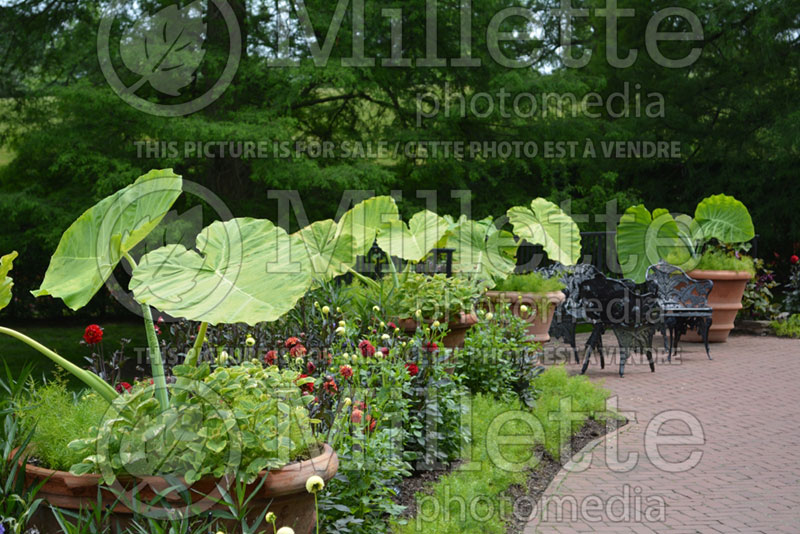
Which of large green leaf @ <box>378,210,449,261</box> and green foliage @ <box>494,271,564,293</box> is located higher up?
large green leaf @ <box>378,210,449,261</box>

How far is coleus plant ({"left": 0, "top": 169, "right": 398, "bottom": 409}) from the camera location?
271 centimetres

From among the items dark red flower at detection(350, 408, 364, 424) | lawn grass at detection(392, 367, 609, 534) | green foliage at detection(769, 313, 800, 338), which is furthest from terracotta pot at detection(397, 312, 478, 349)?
green foliage at detection(769, 313, 800, 338)

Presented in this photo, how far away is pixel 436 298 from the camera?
5453 millimetres

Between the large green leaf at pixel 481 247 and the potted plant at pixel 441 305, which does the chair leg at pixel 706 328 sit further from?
the potted plant at pixel 441 305

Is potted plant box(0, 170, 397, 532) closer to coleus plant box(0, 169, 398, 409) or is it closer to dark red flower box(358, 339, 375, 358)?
coleus plant box(0, 169, 398, 409)

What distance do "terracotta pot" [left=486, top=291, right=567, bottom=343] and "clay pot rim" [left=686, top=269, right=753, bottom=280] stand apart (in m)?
2.57

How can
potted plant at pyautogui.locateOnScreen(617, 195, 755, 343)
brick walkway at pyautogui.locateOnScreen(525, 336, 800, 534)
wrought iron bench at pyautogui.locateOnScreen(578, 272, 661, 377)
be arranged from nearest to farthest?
brick walkway at pyautogui.locateOnScreen(525, 336, 800, 534), wrought iron bench at pyautogui.locateOnScreen(578, 272, 661, 377), potted plant at pyautogui.locateOnScreen(617, 195, 755, 343)

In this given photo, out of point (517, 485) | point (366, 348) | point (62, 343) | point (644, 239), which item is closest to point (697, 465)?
point (517, 485)

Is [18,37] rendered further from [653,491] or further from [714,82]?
[714,82]

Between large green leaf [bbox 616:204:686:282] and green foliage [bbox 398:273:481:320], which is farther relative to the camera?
large green leaf [bbox 616:204:686:282]

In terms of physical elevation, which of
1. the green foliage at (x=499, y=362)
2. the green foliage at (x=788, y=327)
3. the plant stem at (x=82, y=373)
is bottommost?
the green foliage at (x=788, y=327)

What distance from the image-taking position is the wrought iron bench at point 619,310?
7.26 metres

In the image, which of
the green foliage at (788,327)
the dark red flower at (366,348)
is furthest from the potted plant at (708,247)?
the dark red flower at (366,348)

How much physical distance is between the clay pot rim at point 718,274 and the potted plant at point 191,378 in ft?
23.9
